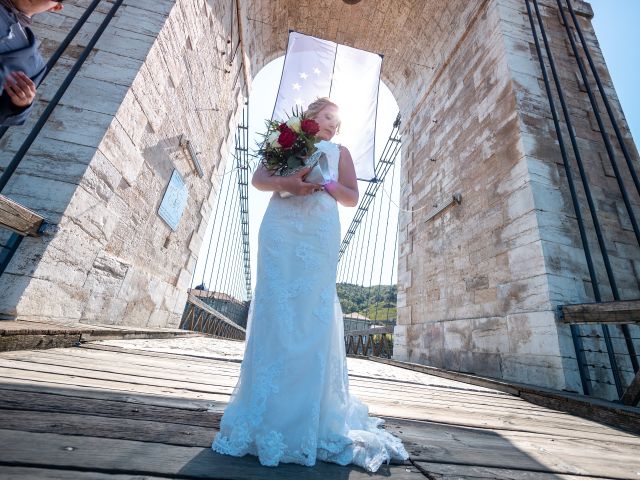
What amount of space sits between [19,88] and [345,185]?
1291 millimetres

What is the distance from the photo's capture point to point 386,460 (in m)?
0.91

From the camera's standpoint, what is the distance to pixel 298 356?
3.21 ft

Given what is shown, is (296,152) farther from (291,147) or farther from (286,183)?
(286,183)

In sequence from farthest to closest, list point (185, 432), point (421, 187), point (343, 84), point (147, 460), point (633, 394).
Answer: point (343, 84)
point (421, 187)
point (633, 394)
point (185, 432)
point (147, 460)

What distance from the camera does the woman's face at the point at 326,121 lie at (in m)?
1.38

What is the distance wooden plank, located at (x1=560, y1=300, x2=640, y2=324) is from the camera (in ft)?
6.53

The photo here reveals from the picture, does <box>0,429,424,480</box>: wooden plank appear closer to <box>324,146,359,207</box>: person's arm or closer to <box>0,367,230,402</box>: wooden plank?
<box>0,367,230,402</box>: wooden plank

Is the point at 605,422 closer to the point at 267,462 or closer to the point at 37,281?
the point at 267,462

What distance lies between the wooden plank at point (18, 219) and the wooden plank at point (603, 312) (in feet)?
13.1

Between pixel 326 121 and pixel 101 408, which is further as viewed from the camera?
pixel 326 121

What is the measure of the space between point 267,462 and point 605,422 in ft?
7.33

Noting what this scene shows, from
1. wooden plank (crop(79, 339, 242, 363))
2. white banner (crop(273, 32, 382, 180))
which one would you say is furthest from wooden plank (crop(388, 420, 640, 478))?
white banner (crop(273, 32, 382, 180))

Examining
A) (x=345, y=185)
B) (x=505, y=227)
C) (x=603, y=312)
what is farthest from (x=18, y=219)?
(x=505, y=227)

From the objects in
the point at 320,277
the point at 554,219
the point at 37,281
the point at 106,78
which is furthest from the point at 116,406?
the point at 554,219
